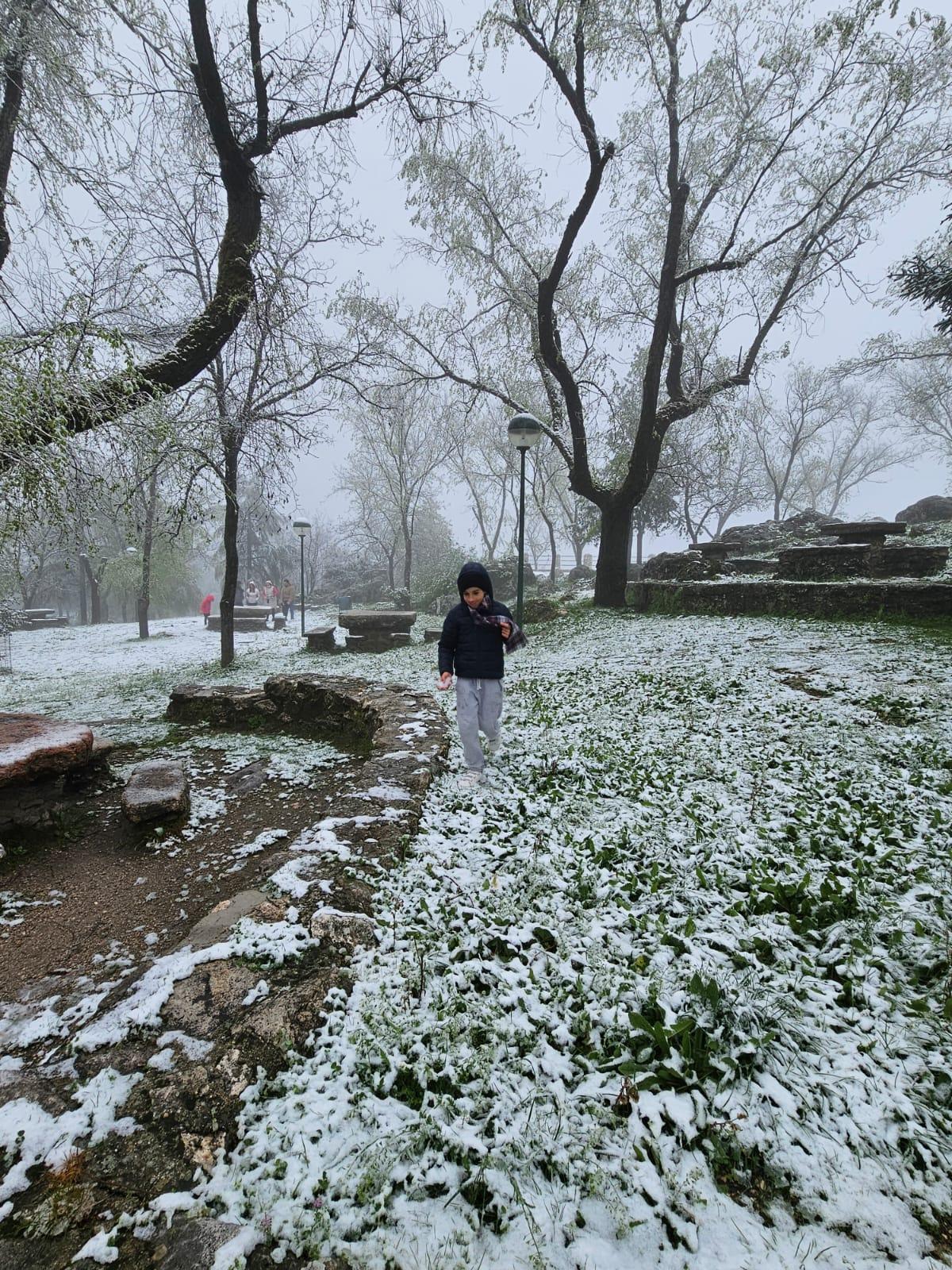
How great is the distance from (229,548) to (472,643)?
8.62 metres

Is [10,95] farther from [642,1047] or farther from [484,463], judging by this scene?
[484,463]

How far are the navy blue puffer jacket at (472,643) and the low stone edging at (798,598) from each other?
22.9ft

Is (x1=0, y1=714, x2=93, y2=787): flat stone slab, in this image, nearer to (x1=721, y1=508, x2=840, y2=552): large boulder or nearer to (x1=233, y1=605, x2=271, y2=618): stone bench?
(x1=721, y1=508, x2=840, y2=552): large boulder

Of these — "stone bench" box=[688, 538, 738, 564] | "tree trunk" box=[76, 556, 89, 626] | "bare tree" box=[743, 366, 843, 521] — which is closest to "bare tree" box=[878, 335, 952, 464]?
"bare tree" box=[743, 366, 843, 521]

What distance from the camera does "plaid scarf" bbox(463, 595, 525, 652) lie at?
4.16 metres

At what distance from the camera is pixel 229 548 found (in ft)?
35.9

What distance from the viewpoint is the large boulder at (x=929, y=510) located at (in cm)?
1967

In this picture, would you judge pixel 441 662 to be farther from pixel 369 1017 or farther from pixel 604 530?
pixel 604 530

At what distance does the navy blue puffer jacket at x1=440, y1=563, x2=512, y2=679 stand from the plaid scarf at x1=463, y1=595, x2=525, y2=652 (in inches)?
0.8

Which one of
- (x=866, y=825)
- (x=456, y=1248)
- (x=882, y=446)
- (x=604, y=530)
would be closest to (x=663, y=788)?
(x=866, y=825)

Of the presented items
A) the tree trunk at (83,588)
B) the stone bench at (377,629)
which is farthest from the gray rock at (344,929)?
the tree trunk at (83,588)

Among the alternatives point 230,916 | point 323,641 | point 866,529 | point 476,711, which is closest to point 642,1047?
point 230,916

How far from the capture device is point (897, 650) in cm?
629

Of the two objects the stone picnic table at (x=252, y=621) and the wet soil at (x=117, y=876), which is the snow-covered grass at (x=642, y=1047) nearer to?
the wet soil at (x=117, y=876)
